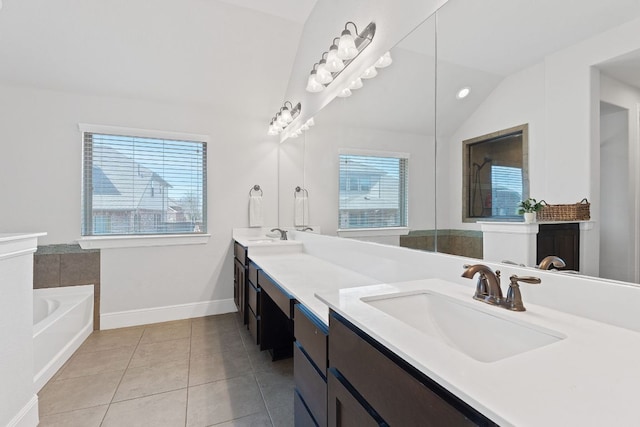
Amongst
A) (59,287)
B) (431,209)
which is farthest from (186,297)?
(431,209)

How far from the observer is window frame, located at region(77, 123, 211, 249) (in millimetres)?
2910

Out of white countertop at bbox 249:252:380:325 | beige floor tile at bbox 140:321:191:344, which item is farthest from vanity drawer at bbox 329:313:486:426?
beige floor tile at bbox 140:321:191:344

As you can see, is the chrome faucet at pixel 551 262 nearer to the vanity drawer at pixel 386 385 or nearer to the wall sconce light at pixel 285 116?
the vanity drawer at pixel 386 385

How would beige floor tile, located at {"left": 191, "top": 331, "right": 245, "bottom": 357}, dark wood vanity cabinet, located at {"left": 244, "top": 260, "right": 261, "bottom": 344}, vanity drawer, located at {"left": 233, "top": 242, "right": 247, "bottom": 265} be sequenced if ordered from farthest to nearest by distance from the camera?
vanity drawer, located at {"left": 233, "top": 242, "right": 247, "bottom": 265} < beige floor tile, located at {"left": 191, "top": 331, "right": 245, "bottom": 357} < dark wood vanity cabinet, located at {"left": 244, "top": 260, "right": 261, "bottom": 344}

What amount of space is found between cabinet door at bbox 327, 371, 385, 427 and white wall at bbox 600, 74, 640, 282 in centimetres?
76

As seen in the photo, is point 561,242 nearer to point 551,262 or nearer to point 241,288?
point 551,262

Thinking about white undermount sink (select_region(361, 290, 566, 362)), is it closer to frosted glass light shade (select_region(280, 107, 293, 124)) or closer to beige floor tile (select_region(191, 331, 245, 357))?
beige floor tile (select_region(191, 331, 245, 357))

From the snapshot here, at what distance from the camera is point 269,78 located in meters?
3.15

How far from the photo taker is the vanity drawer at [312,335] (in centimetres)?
104

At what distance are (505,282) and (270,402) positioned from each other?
150 centimetres

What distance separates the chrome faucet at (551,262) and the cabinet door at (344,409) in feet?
2.26

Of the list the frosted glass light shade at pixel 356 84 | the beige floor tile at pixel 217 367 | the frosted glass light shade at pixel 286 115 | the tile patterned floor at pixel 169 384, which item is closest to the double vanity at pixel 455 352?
the tile patterned floor at pixel 169 384

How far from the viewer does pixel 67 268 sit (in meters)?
2.88

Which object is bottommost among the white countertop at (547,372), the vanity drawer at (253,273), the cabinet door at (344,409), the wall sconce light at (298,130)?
the cabinet door at (344,409)
